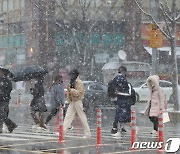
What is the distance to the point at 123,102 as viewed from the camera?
15961 mm

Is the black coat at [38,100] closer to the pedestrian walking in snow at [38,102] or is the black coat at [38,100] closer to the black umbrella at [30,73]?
the pedestrian walking in snow at [38,102]

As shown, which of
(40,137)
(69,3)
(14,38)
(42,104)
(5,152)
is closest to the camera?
(5,152)

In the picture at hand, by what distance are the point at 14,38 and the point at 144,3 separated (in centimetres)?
1476

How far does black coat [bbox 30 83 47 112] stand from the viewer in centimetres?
1767

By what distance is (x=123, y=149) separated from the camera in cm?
1305

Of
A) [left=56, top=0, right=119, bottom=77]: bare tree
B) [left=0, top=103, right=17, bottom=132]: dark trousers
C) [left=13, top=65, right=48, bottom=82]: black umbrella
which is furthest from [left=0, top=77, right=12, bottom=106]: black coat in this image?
[left=56, top=0, right=119, bottom=77]: bare tree

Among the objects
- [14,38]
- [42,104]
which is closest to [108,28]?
[14,38]

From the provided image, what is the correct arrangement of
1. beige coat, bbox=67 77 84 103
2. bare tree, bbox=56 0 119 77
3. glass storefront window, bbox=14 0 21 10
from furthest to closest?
1. glass storefront window, bbox=14 0 21 10
2. bare tree, bbox=56 0 119 77
3. beige coat, bbox=67 77 84 103

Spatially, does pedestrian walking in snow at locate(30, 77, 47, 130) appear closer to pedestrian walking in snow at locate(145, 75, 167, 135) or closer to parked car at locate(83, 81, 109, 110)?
pedestrian walking in snow at locate(145, 75, 167, 135)

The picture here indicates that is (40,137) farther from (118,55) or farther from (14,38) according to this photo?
(14,38)

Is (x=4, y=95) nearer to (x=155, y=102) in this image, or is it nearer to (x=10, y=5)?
(x=155, y=102)

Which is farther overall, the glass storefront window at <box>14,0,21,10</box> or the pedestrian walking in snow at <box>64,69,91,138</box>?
the glass storefront window at <box>14,0,21,10</box>

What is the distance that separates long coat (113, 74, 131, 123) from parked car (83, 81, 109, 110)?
11.8m
